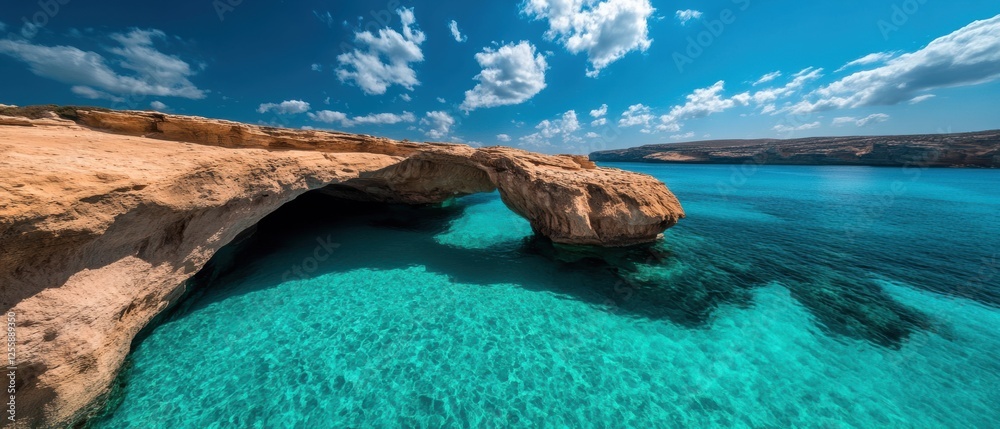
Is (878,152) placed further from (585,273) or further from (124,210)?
(124,210)

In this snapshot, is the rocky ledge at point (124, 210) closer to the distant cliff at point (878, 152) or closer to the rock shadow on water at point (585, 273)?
the rock shadow on water at point (585, 273)

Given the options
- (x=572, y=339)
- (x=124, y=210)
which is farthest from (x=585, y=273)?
(x=124, y=210)

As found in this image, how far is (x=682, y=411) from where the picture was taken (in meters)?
5.62

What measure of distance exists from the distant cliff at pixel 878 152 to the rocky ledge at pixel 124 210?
102 meters

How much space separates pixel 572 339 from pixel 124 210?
31.0 ft

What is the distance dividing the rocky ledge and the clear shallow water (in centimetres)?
102

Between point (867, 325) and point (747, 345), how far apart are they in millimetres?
3992

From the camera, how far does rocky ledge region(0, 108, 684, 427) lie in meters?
4.46

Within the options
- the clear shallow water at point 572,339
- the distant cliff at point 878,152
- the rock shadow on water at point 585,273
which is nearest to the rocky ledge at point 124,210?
the clear shallow water at point 572,339

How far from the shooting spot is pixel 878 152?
68938 mm

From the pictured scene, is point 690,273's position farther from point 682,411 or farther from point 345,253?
point 345,253

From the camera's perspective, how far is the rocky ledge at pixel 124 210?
4.46 metres

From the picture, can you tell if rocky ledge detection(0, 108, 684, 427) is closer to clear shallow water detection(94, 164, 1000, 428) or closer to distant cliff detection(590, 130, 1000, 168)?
clear shallow water detection(94, 164, 1000, 428)

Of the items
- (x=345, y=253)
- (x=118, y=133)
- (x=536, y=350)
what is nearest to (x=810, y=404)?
(x=536, y=350)
